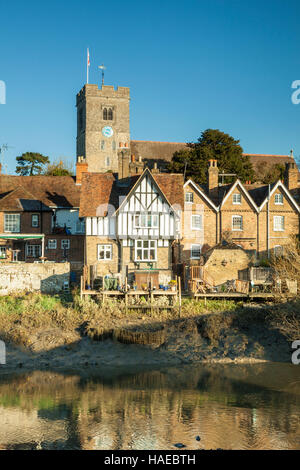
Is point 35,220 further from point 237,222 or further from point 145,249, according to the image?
point 237,222

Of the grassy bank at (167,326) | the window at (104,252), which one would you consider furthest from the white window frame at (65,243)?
the grassy bank at (167,326)

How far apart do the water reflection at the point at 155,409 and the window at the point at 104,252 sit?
13289 millimetres

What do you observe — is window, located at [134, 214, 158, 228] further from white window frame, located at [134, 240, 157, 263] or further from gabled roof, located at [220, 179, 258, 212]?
gabled roof, located at [220, 179, 258, 212]

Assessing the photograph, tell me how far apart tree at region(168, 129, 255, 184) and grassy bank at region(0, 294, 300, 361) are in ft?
82.8

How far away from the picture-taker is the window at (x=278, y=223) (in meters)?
44.1

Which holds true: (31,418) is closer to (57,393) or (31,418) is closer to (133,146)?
(57,393)

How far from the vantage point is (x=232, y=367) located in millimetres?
26109

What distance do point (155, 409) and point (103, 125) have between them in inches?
2481

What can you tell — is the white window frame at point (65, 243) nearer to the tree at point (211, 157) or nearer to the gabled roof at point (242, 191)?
the gabled roof at point (242, 191)

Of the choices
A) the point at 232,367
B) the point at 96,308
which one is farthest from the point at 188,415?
the point at 96,308

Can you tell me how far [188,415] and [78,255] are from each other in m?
23.7

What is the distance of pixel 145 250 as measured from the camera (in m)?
37.3

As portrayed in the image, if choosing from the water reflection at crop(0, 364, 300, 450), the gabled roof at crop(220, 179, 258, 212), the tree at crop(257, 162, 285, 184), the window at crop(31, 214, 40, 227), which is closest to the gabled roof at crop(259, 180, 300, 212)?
the gabled roof at crop(220, 179, 258, 212)
